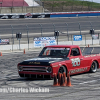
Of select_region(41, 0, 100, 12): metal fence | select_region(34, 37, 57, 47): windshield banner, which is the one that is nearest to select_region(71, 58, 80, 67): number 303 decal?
select_region(34, 37, 57, 47): windshield banner

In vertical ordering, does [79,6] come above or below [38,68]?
above

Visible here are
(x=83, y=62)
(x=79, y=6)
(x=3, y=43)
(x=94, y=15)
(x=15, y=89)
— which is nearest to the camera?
(x=15, y=89)

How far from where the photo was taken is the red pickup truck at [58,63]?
38.4 ft

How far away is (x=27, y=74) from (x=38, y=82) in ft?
2.60

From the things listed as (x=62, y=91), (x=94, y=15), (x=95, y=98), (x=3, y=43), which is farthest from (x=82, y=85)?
(x=94, y=15)

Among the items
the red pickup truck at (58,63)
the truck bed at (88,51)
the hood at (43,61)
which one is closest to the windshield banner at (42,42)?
the truck bed at (88,51)

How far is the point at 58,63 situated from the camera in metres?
11.8

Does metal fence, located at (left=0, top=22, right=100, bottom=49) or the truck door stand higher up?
metal fence, located at (left=0, top=22, right=100, bottom=49)

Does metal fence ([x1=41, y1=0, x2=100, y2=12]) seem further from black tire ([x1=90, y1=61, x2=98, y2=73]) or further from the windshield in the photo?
the windshield

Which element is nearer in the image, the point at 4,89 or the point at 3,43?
the point at 4,89

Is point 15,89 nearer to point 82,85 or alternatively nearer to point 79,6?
point 82,85

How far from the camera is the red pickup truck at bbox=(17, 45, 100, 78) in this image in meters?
11.7

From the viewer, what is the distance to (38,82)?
37.7 ft

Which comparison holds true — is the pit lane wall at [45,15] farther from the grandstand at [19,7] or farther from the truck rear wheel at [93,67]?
the truck rear wheel at [93,67]
